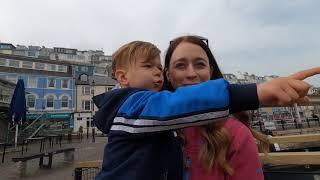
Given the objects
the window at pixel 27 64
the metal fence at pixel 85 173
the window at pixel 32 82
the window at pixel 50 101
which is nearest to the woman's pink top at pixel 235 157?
Answer: the metal fence at pixel 85 173

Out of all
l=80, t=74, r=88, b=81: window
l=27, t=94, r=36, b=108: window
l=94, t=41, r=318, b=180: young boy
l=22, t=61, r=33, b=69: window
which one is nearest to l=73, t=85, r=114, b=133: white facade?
l=80, t=74, r=88, b=81: window

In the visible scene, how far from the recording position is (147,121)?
3.90 ft

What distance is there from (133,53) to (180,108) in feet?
1.93

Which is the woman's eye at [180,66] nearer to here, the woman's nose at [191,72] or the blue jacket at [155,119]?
the woman's nose at [191,72]

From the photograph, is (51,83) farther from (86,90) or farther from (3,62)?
(3,62)

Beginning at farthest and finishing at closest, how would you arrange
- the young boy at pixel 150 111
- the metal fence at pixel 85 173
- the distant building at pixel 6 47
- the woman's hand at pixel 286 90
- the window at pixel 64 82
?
the distant building at pixel 6 47 → the window at pixel 64 82 → the metal fence at pixel 85 173 → the young boy at pixel 150 111 → the woman's hand at pixel 286 90

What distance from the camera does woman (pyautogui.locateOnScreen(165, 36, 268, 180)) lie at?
1479mm

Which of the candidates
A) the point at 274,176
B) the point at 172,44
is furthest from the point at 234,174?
the point at 274,176

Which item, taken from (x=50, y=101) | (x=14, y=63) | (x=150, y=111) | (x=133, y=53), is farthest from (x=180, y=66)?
(x=14, y=63)

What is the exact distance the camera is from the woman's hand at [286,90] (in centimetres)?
97

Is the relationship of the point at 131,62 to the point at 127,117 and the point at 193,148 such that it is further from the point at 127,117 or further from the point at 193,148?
the point at 193,148

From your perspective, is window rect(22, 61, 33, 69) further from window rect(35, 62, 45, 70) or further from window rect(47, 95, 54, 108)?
window rect(47, 95, 54, 108)

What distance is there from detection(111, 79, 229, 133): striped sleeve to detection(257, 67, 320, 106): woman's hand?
124 millimetres

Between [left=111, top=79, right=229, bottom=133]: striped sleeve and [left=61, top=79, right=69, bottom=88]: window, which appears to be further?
[left=61, top=79, right=69, bottom=88]: window
